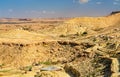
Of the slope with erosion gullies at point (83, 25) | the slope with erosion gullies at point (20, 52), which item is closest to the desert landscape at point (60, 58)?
the slope with erosion gullies at point (20, 52)

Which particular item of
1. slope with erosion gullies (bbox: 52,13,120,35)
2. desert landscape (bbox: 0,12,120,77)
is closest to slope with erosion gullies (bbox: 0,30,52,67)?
desert landscape (bbox: 0,12,120,77)

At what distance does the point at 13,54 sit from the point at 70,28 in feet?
76.0

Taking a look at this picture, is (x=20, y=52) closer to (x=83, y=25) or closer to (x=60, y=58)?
(x=60, y=58)

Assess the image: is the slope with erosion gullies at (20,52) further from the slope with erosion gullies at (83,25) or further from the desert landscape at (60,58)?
the slope with erosion gullies at (83,25)

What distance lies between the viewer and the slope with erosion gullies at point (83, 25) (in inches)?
1943

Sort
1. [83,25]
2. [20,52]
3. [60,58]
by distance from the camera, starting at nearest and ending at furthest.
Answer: [60,58] < [20,52] < [83,25]

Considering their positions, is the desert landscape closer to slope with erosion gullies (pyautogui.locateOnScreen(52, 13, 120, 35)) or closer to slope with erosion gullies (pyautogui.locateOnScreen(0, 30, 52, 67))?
slope with erosion gullies (pyautogui.locateOnScreen(0, 30, 52, 67))

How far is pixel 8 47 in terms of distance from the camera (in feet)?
97.3

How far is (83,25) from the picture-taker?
5291 cm

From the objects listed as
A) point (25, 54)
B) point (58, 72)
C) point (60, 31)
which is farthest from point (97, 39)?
point (60, 31)

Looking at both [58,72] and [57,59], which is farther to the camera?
[57,59]

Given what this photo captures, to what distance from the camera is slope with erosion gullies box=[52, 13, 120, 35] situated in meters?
49.3

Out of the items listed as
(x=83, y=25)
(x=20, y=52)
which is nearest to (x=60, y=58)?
(x=20, y=52)

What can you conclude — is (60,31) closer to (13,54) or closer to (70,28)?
(70,28)
